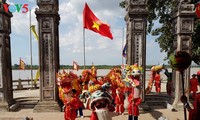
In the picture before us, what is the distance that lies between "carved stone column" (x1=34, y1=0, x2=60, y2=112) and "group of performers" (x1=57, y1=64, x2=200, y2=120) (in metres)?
1.27

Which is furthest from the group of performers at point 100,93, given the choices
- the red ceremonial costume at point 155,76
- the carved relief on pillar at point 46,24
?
the red ceremonial costume at point 155,76

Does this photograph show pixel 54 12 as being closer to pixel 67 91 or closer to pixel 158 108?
pixel 67 91

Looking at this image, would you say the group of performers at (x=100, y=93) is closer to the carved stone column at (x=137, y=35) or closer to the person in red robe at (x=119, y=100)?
the person in red robe at (x=119, y=100)

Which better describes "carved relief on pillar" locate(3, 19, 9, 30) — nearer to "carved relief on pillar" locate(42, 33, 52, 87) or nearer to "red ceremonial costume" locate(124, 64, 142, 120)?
"carved relief on pillar" locate(42, 33, 52, 87)

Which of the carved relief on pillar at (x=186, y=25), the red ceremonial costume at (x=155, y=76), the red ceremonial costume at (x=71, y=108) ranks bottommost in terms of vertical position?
the red ceremonial costume at (x=71, y=108)

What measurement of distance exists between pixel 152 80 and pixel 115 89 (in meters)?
4.27

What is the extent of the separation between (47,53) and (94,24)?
104 inches

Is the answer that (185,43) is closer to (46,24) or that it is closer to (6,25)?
(46,24)

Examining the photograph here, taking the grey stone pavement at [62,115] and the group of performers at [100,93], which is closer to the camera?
the group of performers at [100,93]

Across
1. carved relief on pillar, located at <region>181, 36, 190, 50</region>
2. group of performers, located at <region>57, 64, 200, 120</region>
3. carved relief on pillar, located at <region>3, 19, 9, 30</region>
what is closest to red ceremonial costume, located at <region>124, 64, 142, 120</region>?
group of performers, located at <region>57, 64, 200, 120</region>

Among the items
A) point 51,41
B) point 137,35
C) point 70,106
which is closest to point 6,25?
point 51,41

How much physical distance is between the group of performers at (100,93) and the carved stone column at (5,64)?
3106 mm

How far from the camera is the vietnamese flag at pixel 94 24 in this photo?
316 inches

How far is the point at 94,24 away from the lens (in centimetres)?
809
